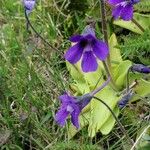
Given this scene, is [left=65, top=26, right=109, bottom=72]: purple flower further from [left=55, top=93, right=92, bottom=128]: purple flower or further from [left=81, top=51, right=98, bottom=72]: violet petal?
[left=55, top=93, right=92, bottom=128]: purple flower

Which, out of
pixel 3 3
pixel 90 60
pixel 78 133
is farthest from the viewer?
pixel 3 3

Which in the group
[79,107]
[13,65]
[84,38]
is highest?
[84,38]

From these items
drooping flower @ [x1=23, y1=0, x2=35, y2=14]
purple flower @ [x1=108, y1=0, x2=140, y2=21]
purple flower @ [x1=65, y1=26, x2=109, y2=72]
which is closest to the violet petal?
purple flower @ [x1=65, y1=26, x2=109, y2=72]

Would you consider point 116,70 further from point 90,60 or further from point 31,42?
point 31,42

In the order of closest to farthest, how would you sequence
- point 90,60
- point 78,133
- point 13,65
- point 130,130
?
point 90,60
point 130,130
point 78,133
point 13,65

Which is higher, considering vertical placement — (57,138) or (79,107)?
(79,107)

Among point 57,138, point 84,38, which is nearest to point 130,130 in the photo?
point 57,138

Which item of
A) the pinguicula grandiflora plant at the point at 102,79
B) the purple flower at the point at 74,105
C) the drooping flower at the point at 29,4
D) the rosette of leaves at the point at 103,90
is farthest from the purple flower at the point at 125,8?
the purple flower at the point at 74,105

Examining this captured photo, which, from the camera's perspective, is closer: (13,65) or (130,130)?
(130,130)
